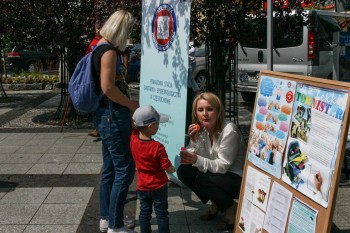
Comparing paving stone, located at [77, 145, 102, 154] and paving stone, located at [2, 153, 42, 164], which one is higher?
paving stone, located at [77, 145, 102, 154]

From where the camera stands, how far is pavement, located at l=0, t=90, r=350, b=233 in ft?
14.0

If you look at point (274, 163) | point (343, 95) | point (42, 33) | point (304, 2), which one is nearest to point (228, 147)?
point (274, 163)

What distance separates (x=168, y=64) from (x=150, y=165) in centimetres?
122

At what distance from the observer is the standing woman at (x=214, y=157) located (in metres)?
3.95

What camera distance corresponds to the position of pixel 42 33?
27.8 ft

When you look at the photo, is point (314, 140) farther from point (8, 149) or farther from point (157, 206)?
point (8, 149)

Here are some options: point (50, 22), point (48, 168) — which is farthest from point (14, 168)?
point (50, 22)

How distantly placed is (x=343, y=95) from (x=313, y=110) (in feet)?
0.82

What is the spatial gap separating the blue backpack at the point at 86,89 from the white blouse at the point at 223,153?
36.1 inches

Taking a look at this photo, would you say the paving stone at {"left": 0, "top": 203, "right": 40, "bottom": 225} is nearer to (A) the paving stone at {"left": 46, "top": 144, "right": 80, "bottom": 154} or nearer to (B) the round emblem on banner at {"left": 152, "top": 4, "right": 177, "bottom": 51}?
(B) the round emblem on banner at {"left": 152, "top": 4, "right": 177, "bottom": 51}

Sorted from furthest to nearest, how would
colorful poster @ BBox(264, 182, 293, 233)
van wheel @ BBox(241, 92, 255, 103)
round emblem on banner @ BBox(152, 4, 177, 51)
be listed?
van wheel @ BBox(241, 92, 255, 103) < round emblem on banner @ BBox(152, 4, 177, 51) < colorful poster @ BBox(264, 182, 293, 233)

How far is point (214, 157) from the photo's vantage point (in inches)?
161

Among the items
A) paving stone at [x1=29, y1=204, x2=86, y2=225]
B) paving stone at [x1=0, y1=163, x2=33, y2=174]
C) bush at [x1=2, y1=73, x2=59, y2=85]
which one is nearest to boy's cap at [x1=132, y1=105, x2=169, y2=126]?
paving stone at [x1=29, y1=204, x2=86, y2=225]

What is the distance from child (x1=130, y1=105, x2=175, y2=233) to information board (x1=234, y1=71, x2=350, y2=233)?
1.82 feet
